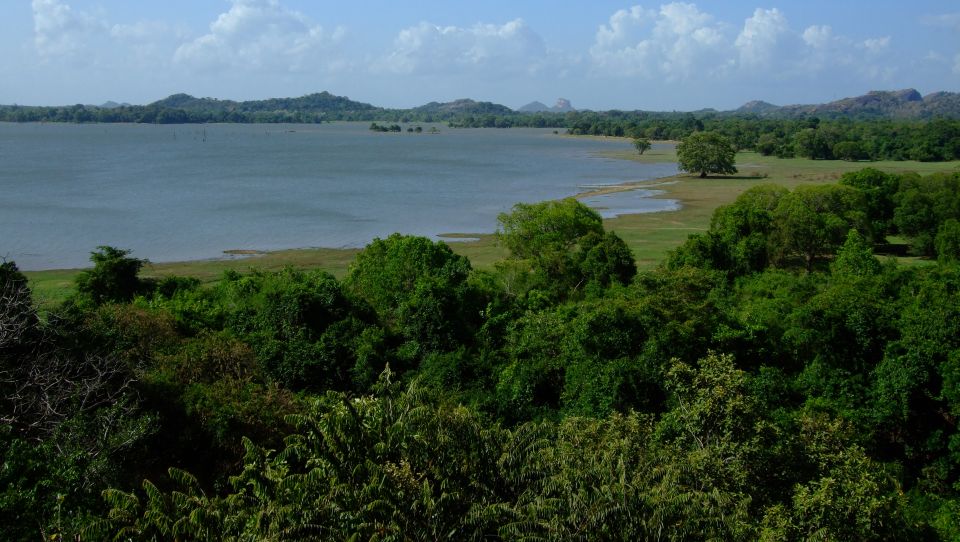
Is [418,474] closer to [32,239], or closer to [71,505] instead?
[71,505]

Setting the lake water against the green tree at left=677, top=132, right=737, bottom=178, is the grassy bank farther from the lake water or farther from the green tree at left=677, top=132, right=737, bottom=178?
the lake water

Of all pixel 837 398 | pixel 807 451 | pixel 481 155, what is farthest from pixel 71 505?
pixel 481 155

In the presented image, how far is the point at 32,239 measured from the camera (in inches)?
1973

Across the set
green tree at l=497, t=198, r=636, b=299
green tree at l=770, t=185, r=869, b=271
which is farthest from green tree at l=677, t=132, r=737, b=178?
green tree at l=497, t=198, r=636, b=299

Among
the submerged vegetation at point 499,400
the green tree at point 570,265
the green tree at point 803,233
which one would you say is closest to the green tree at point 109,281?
the submerged vegetation at point 499,400

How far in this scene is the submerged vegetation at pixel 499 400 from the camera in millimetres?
9750

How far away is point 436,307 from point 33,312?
1029 centimetres

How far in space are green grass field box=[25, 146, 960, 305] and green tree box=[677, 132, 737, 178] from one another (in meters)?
1.94

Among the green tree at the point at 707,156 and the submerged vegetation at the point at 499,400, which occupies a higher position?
the green tree at the point at 707,156

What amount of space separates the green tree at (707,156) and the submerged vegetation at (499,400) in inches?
2224

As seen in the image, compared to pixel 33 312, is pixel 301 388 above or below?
below

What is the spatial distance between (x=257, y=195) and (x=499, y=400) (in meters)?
56.3

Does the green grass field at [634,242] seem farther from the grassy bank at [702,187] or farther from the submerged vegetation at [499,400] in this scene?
the submerged vegetation at [499,400]

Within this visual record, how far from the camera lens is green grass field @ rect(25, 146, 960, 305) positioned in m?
40.8
